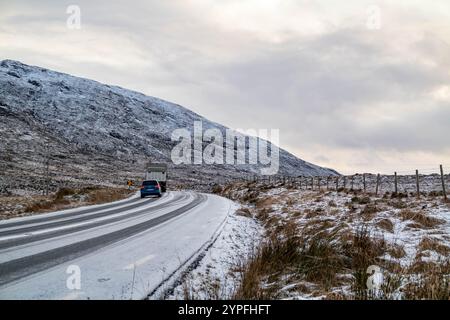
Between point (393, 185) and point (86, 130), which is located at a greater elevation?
point (86, 130)

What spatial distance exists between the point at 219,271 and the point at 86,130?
13202cm

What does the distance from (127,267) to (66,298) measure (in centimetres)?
211

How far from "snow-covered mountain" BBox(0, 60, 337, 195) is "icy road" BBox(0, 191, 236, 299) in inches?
2101

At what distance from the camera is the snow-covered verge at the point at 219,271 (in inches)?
238

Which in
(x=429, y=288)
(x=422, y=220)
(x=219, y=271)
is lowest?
(x=219, y=271)

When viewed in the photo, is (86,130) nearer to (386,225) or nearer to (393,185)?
(393,185)

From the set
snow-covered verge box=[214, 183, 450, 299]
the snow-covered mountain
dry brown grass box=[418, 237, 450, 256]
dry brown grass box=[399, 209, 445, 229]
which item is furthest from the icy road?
the snow-covered mountain

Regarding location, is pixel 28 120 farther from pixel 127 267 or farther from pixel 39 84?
pixel 127 267

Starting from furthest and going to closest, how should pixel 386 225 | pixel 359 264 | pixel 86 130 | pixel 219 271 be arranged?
pixel 86 130 < pixel 386 225 < pixel 219 271 < pixel 359 264

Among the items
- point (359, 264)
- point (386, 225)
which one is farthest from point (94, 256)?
point (386, 225)

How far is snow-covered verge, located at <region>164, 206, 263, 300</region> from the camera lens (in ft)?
19.8

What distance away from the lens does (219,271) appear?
8.03 meters

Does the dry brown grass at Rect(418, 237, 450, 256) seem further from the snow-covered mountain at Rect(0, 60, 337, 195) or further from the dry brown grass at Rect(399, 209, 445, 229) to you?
the snow-covered mountain at Rect(0, 60, 337, 195)

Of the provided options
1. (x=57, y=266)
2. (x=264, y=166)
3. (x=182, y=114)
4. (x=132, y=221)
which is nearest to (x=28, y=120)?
(x=182, y=114)
